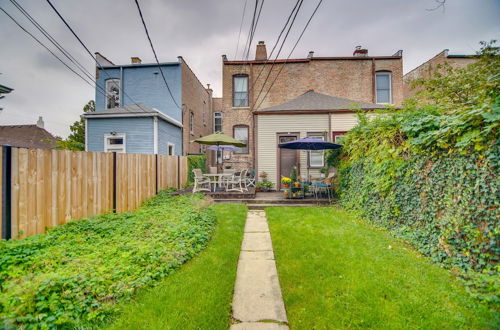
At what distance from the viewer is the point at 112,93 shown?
15.2 meters

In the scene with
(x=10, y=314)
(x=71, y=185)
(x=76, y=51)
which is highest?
(x=76, y=51)

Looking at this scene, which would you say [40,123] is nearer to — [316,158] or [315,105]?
[315,105]

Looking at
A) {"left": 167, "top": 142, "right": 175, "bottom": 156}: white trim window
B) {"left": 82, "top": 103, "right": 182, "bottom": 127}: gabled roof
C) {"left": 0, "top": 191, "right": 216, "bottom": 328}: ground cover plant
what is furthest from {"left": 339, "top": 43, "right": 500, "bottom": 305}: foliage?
{"left": 167, "top": 142, "right": 175, "bottom": 156}: white trim window

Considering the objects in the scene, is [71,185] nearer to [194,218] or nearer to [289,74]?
[194,218]

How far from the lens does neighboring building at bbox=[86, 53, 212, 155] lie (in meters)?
11.6

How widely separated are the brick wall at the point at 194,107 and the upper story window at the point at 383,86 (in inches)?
534

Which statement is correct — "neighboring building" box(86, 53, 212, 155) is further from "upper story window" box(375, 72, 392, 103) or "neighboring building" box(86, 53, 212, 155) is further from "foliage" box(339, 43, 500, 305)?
"upper story window" box(375, 72, 392, 103)

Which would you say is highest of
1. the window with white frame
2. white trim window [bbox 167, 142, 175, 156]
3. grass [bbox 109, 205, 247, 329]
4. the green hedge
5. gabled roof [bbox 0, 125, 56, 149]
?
gabled roof [bbox 0, 125, 56, 149]

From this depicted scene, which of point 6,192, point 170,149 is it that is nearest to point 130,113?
point 170,149

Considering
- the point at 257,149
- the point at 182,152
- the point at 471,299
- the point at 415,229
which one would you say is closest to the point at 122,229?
the point at 471,299

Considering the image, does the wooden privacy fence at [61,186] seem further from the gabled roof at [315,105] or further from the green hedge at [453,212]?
the gabled roof at [315,105]

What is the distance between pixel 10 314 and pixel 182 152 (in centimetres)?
1344

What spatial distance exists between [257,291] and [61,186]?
437cm

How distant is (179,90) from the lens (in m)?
14.5
